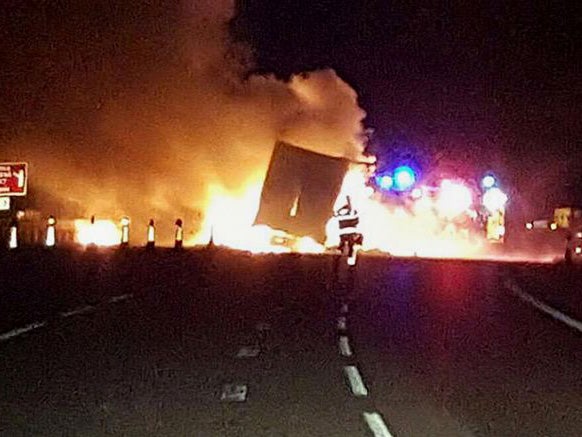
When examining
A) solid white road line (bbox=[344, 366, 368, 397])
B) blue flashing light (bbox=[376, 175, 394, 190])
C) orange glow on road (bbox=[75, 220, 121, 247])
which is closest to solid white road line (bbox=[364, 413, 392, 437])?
solid white road line (bbox=[344, 366, 368, 397])

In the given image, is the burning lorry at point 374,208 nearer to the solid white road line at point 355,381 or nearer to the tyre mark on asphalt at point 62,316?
the tyre mark on asphalt at point 62,316

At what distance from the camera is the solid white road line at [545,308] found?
73.2ft

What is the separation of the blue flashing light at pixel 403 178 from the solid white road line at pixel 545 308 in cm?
1918

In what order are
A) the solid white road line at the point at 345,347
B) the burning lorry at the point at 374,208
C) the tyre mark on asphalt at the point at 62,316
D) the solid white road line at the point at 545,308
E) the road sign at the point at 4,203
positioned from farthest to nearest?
the burning lorry at the point at 374,208, the road sign at the point at 4,203, the solid white road line at the point at 545,308, the tyre mark on asphalt at the point at 62,316, the solid white road line at the point at 345,347

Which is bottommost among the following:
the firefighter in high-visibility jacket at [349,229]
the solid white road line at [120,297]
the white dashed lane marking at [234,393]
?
the white dashed lane marking at [234,393]

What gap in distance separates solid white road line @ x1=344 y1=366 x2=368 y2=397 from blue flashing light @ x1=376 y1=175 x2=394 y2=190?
33.4 metres

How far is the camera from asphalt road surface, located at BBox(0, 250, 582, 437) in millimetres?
12633

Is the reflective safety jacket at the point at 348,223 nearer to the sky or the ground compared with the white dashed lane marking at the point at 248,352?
nearer to the sky

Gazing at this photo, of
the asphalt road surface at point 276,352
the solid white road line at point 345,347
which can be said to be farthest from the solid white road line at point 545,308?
the solid white road line at point 345,347

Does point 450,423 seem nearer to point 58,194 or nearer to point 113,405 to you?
→ point 113,405

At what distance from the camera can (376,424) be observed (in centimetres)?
1234

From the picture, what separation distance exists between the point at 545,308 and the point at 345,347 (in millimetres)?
7283

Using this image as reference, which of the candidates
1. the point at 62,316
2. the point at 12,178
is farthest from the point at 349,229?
the point at 62,316

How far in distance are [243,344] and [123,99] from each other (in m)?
38.3
